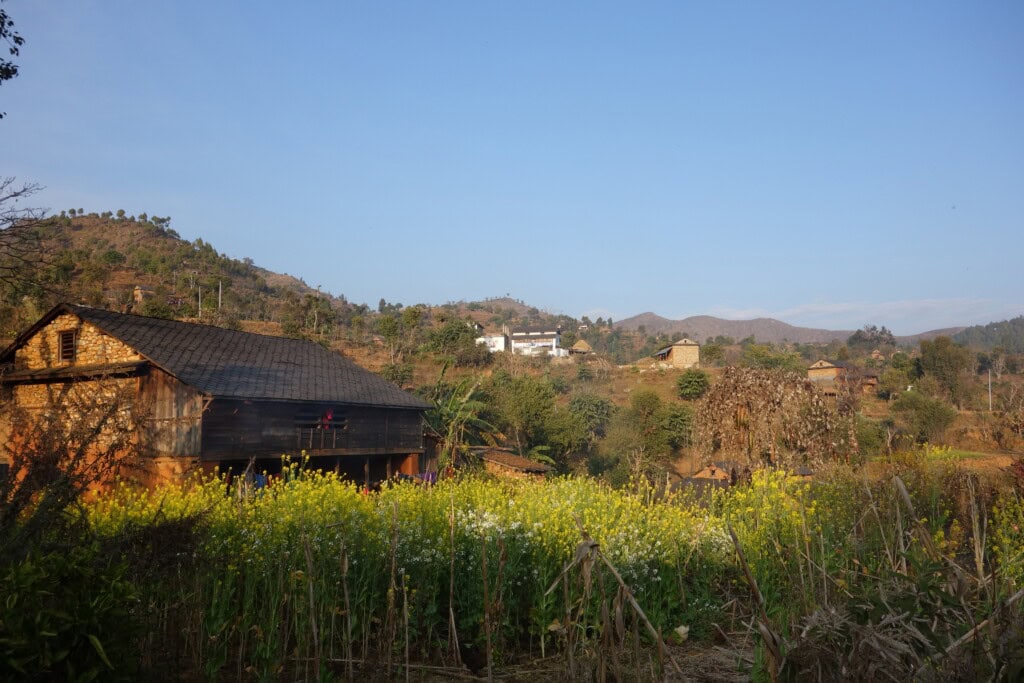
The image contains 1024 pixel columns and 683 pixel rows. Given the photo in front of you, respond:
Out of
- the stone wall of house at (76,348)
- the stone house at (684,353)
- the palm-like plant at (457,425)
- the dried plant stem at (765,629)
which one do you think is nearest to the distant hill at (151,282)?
the stone wall of house at (76,348)

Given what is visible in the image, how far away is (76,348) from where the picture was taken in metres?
22.6

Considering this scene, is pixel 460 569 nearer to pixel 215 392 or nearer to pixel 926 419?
pixel 215 392

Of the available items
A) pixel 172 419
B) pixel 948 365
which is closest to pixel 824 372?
pixel 948 365

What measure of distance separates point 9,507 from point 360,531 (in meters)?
3.09

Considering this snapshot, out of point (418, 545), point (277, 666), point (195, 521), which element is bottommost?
point (277, 666)

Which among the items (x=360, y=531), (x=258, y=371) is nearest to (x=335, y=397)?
(x=258, y=371)

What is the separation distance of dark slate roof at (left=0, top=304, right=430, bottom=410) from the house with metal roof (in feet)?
0.16

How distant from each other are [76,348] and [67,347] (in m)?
0.60

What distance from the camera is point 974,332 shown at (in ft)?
553

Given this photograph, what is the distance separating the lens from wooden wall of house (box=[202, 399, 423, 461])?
2061cm

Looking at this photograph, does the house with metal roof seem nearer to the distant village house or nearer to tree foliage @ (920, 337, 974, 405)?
the distant village house

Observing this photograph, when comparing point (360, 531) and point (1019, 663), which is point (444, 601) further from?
point (1019, 663)

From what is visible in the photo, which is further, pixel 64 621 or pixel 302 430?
pixel 302 430

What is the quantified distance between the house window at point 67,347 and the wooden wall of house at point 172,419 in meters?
4.13
